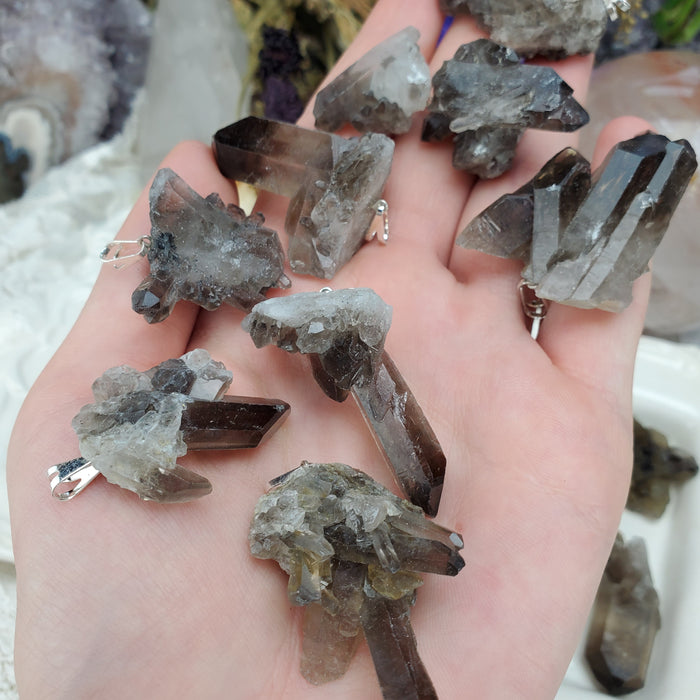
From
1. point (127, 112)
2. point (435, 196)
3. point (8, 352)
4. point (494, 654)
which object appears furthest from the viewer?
point (127, 112)

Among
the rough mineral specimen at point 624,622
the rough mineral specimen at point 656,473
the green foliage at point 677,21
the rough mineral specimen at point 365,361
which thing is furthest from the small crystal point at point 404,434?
the green foliage at point 677,21

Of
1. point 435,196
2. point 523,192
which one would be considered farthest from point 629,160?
point 435,196

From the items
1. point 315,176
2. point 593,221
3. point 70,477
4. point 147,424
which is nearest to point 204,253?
point 315,176

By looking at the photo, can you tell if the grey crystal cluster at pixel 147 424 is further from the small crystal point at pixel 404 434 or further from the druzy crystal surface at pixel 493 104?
the druzy crystal surface at pixel 493 104

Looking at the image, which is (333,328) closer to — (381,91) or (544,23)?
(381,91)

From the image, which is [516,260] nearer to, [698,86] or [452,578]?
[452,578]
